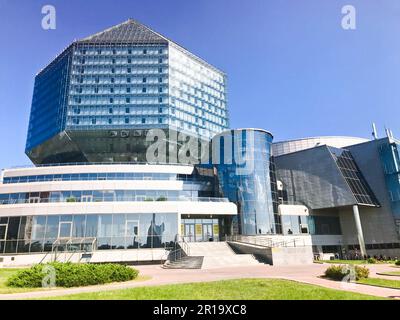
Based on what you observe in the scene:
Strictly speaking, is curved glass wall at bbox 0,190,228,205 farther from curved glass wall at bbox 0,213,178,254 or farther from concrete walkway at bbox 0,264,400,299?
concrete walkway at bbox 0,264,400,299

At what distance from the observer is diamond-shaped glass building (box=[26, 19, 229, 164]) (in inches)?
2443

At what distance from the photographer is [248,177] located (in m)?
43.1

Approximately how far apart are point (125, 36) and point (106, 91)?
15.9 m

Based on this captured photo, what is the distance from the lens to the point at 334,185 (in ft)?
159

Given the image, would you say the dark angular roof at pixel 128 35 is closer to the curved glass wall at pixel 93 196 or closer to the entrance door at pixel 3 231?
the curved glass wall at pixel 93 196

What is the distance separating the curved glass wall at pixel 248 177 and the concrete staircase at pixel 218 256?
6434 millimetres

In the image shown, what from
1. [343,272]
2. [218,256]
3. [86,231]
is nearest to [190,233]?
[218,256]

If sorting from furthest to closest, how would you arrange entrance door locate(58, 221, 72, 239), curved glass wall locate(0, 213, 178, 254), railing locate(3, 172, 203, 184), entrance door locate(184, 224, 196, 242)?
railing locate(3, 172, 203, 184) < entrance door locate(184, 224, 196, 242) < entrance door locate(58, 221, 72, 239) < curved glass wall locate(0, 213, 178, 254)

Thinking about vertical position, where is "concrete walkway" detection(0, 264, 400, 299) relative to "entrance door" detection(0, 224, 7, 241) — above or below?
below

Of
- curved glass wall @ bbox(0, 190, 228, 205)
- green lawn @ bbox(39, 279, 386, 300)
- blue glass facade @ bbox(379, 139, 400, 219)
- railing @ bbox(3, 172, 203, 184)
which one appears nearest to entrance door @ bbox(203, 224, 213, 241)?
curved glass wall @ bbox(0, 190, 228, 205)

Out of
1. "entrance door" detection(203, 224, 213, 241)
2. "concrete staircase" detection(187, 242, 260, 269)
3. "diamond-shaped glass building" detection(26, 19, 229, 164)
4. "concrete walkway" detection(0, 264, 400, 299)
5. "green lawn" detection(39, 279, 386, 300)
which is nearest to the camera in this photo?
"green lawn" detection(39, 279, 386, 300)

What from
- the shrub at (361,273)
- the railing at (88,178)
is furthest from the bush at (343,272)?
the railing at (88,178)

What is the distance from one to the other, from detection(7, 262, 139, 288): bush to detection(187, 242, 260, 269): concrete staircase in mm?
12333
